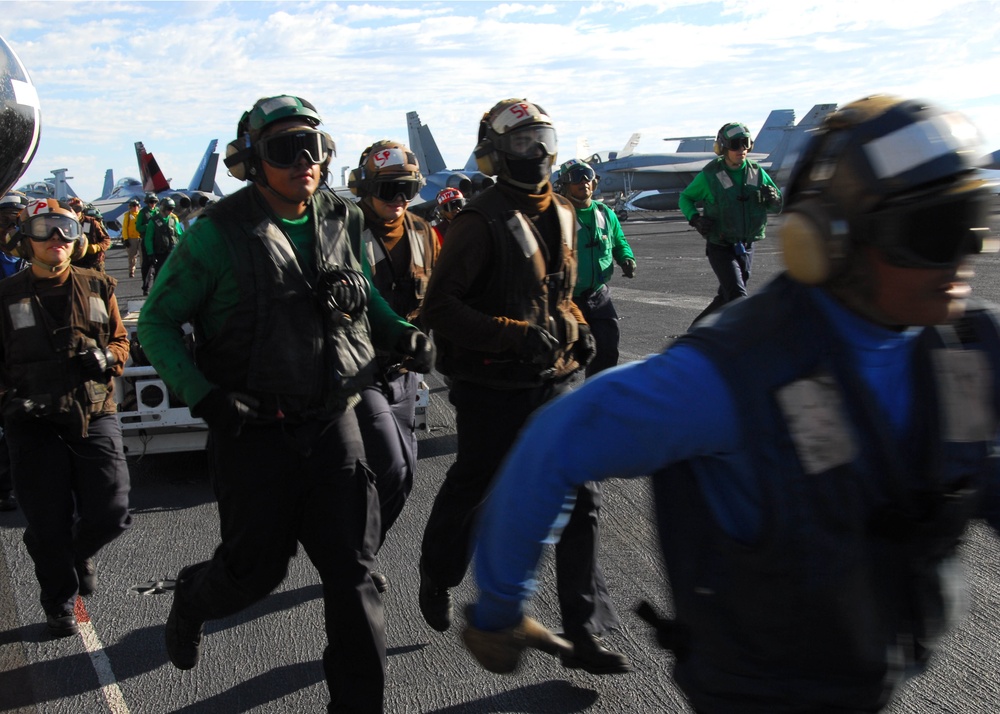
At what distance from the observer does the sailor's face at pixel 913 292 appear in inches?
64.4

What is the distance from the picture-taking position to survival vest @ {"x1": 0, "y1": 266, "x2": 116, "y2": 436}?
15.1 feet

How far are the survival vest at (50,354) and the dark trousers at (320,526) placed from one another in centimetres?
151

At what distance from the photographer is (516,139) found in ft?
13.4

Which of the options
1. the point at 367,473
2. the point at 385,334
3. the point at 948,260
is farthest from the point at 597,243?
the point at 948,260

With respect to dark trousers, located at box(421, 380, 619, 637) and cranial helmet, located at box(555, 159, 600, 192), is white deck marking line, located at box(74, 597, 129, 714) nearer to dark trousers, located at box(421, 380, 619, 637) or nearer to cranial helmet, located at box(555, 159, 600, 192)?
dark trousers, located at box(421, 380, 619, 637)

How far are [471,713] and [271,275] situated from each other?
1689 mm

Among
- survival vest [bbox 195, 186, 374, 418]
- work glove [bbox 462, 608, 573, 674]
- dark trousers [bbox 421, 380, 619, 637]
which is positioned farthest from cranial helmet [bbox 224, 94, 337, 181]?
work glove [bbox 462, 608, 573, 674]

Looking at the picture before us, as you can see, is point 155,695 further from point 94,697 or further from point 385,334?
point 385,334

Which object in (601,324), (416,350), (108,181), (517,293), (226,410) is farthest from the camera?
(108,181)

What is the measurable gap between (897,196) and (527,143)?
2.60 m

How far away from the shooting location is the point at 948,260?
5.34 ft

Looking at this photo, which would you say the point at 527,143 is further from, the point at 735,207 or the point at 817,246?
the point at 735,207

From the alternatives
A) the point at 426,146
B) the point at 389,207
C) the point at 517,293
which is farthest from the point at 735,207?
the point at 426,146

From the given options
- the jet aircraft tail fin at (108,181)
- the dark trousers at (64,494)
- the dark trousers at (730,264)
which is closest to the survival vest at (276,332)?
the dark trousers at (64,494)
